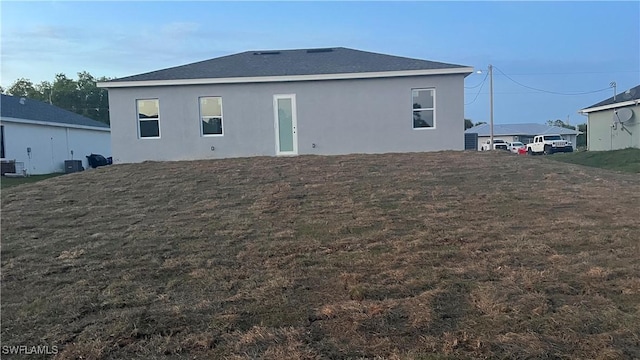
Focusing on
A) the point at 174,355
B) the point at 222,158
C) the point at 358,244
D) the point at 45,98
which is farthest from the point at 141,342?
the point at 45,98

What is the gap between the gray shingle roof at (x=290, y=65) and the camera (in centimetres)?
1497

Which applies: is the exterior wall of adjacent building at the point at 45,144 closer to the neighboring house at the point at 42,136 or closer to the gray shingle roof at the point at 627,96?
the neighboring house at the point at 42,136

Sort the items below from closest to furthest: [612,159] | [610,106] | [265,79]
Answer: [265,79], [612,159], [610,106]

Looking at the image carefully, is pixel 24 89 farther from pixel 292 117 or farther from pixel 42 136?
pixel 292 117

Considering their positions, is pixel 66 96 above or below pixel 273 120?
above

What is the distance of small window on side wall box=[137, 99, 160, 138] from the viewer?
15.1 m

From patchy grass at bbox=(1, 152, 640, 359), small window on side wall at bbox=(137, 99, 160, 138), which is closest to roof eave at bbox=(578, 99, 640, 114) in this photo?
patchy grass at bbox=(1, 152, 640, 359)

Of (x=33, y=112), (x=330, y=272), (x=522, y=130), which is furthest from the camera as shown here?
(x=522, y=130)

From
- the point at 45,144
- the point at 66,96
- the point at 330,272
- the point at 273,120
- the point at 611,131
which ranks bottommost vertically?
the point at 330,272

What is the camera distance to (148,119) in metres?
15.1

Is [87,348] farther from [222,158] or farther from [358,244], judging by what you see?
[222,158]

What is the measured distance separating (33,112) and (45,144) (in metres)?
1.68

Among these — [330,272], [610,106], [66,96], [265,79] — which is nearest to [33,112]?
[265,79]

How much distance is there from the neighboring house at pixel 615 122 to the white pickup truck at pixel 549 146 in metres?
4.82
